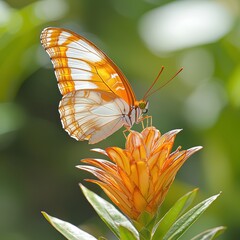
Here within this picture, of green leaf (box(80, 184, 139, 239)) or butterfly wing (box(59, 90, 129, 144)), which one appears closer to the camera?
green leaf (box(80, 184, 139, 239))

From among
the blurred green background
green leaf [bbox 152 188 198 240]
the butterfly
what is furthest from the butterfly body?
the blurred green background

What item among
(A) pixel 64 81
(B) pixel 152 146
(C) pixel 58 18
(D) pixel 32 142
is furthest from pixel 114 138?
(B) pixel 152 146

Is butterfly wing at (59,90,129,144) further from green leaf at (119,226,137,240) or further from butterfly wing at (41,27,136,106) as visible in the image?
green leaf at (119,226,137,240)

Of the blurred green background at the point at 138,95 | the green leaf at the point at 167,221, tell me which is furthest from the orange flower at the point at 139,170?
the blurred green background at the point at 138,95

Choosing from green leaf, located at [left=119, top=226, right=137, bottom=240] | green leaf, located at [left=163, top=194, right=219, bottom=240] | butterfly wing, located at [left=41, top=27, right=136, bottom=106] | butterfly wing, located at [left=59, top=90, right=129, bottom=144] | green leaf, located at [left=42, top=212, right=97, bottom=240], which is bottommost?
green leaf, located at [left=163, top=194, right=219, bottom=240]

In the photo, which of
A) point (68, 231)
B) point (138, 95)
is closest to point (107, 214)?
point (68, 231)

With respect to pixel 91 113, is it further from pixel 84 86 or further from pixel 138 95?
pixel 138 95

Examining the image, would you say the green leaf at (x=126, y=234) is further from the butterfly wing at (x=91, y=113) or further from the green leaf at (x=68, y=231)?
the butterfly wing at (x=91, y=113)
